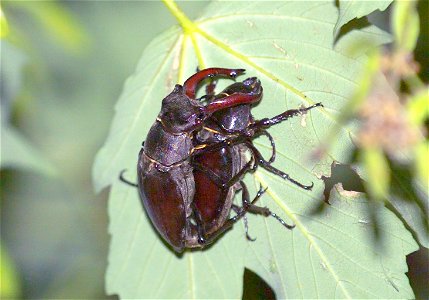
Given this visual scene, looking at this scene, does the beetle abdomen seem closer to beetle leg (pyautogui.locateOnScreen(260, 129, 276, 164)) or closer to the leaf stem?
beetle leg (pyautogui.locateOnScreen(260, 129, 276, 164))

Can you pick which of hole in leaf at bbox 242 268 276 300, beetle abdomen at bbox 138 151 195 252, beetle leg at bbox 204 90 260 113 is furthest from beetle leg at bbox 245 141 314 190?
hole in leaf at bbox 242 268 276 300

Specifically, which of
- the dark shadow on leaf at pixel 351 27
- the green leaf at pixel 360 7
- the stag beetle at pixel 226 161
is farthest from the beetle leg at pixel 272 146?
the green leaf at pixel 360 7

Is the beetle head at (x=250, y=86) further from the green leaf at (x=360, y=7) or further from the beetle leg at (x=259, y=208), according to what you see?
the green leaf at (x=360, y=7)

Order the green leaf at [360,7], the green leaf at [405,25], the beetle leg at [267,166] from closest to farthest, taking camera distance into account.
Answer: the green leaf at [405,25], the green leaf at [360,7], the beetle leg at [267,166]

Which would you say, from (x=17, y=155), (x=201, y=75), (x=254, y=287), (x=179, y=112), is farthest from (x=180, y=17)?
(x=17, y=155)

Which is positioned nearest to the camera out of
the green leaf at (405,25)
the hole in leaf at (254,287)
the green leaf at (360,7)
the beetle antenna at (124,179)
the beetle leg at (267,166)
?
the green leaf at (405,25)
